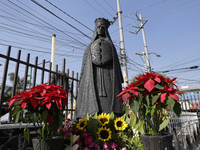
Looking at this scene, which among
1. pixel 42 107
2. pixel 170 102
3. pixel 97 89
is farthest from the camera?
pixel 97 89

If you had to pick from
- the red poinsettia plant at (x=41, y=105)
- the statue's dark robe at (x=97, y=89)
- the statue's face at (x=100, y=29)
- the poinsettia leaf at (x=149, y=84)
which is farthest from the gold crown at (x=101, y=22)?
the poinsettia leaf at (x=149, y=84)

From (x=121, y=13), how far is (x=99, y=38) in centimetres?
944

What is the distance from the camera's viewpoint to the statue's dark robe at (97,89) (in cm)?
262

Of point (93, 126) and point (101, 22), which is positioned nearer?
point (93, 126)

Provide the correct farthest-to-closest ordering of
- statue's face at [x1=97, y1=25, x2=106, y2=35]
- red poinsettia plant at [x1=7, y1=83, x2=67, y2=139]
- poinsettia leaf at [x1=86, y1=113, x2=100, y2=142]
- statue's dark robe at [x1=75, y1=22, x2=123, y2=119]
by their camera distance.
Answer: statue's face at [x1=97, y1=25, x2=106, y2=35], statue's dark robe at [x1=75, y1=22, x2=123, y2=119], poinsettia leaf at [x1=86, y1=113, x2=100, y2=142], red poinsettia plant at [x1=7, y1=83, x2=67, y2=139]

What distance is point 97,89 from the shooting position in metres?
2.75

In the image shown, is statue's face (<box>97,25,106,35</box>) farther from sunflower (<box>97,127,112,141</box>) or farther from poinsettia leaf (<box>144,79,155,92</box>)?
poinsettia leaf (<box>144,79,155,92</box>)

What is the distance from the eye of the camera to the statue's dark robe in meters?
2.62

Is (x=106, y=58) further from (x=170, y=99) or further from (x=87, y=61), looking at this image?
(x=170, y=99)

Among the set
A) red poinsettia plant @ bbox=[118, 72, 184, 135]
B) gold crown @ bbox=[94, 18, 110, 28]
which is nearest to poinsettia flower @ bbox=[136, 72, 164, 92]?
red poinsettia plant @ bbox=[118, 72, 184, 135]

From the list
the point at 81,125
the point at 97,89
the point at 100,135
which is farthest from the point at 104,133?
the point at 97,89

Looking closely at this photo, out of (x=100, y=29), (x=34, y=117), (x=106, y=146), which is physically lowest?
(x=106, y=146)

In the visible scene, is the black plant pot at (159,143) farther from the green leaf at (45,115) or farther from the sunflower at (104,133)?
the green leaf at (45,115)

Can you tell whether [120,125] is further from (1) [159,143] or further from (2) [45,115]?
(2) [45,115]
